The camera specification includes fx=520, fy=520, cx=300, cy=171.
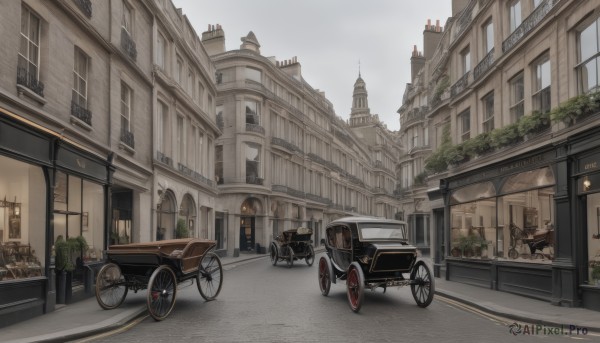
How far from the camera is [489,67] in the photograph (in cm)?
1625

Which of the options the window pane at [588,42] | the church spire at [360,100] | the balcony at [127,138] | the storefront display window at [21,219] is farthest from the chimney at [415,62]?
the church spire at [360,100]

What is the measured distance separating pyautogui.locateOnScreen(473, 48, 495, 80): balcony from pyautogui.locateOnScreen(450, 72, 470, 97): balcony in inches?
33.9

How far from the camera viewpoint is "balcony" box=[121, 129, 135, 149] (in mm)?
16902

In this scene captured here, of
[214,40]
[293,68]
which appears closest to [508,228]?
[214,40]

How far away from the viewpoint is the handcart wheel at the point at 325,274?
42.1ft

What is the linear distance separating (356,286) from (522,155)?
20.1ft

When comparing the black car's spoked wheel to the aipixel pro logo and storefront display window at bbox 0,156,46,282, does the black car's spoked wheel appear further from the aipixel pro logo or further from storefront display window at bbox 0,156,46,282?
the aipixel pro logo

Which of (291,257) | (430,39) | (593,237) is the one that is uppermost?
(430,39)

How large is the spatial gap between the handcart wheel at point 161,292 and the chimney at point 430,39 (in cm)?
2647

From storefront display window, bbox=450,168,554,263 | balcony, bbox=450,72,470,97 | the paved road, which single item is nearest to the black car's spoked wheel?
storefront display window, bbox=450,168,554,263

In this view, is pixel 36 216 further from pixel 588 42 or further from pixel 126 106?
pixel 588 42

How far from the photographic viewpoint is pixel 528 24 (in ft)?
46.3

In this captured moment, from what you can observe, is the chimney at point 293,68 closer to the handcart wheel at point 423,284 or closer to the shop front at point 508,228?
the shop front at point 508,228

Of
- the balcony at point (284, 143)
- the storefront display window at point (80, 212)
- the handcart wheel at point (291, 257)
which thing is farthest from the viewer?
the balcony at point (284, 143)
